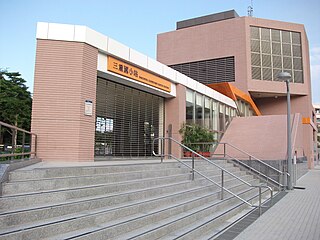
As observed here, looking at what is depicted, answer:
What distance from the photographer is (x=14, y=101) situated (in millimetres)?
24969

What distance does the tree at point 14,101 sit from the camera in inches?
977

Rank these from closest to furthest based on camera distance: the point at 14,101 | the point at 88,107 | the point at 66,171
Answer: the point at 66,171 < the point at 88,107 < the point at 14,101

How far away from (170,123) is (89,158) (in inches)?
317

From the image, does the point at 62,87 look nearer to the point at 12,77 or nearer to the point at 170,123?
the point at 170,123

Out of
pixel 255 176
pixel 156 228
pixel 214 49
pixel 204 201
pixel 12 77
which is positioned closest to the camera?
pixel 156 228

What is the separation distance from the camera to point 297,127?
782 inches

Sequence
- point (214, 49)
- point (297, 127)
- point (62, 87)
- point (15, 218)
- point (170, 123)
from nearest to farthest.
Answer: point (15, 218) → point (62, 87) → point (170, 123) → point (297, 127) → point (214, 49)

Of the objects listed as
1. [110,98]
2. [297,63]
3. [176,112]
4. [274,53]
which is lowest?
[176,112]

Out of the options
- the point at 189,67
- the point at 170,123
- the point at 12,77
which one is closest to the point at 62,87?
the point at 170,123

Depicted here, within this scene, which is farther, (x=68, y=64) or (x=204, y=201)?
(x=68, y=64)

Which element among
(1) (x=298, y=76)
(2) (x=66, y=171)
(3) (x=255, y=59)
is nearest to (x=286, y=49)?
(1) (x=298, y=76)

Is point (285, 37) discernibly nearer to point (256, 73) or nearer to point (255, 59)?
point (255, 59)

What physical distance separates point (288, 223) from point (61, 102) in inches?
325

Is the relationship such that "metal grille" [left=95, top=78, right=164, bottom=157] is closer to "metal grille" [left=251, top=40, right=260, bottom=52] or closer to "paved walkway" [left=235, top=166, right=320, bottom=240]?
"paved walkway" [left=235, top=166, right=320, bottom=240]
